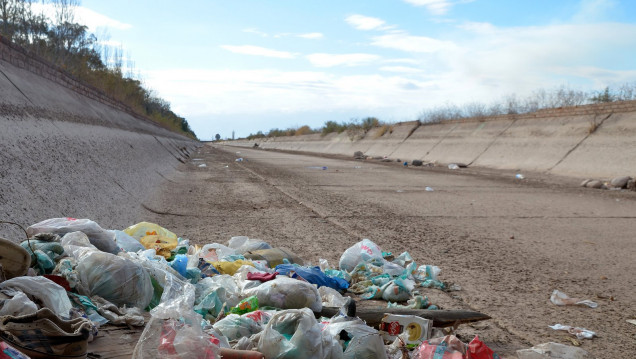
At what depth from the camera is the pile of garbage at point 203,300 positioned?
82.6 inches

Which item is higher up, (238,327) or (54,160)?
(54,160)

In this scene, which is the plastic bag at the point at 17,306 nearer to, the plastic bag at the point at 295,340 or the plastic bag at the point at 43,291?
the plastic bag at the point at 43,291

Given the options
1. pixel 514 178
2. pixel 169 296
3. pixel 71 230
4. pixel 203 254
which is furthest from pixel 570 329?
pixel 514 178

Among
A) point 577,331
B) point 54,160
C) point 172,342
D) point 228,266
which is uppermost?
point 54,160

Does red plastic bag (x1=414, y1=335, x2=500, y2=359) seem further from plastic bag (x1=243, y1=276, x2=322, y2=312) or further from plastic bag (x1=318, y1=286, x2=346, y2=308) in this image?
plastic bag (x1=318, y1=286, x2=346, y2=308)

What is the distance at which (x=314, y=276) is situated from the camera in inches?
145

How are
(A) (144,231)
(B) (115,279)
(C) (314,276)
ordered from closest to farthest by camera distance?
(B) (115,279), (C) (314,276), (A) (144,231)

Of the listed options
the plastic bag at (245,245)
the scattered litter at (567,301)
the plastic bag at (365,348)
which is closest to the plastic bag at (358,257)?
the plastic bag at (245,245)

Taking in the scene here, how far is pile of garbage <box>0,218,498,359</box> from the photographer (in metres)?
2.10

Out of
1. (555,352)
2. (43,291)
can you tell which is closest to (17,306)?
(43,291)

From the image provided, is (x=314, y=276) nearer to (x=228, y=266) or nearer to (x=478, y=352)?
(x=228, y=266)

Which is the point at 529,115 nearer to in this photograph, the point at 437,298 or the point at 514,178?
the point at 514,178

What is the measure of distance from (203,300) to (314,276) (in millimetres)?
855

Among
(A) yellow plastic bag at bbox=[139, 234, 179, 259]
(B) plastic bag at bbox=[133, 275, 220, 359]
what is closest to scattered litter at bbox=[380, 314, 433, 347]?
(B) plastic bag at bbox=[133, 275, 220, 359]
